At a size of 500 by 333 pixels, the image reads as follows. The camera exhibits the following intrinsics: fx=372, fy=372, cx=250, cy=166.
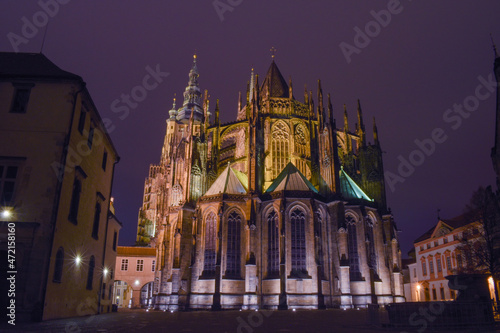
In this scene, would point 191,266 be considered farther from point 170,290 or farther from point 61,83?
point 61,83

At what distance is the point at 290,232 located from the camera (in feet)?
104

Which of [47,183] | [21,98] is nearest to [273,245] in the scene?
[47,183]

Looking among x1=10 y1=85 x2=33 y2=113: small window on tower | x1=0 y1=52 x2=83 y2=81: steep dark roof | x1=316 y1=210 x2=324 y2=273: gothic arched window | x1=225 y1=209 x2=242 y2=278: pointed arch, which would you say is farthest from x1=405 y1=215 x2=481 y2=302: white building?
x1=10 y1=85 x2=33 y2=113: small window on tower

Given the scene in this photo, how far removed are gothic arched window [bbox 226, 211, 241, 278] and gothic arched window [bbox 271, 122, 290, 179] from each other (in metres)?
8.12

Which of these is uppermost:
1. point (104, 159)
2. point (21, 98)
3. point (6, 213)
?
point (21, 98)

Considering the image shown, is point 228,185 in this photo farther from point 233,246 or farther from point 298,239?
point 298,239

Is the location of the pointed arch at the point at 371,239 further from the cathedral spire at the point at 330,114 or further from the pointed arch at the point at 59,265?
the pointed arch at the point at 59,265

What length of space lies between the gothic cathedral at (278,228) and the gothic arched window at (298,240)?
3.3 inches

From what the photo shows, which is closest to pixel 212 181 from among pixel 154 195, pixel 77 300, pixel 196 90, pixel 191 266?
pixel 191 266

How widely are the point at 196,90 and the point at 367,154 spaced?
174 ft

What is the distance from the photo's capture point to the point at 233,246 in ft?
107

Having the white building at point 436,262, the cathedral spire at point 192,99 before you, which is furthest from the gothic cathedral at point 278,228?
the cathedral spire at point 192,99

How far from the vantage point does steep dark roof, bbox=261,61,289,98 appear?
158 ft

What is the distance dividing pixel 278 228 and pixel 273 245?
150 cm
